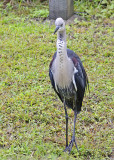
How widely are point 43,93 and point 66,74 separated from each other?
1.59 m

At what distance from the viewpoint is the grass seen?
3939 millimetres

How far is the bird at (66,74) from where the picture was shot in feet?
11.2

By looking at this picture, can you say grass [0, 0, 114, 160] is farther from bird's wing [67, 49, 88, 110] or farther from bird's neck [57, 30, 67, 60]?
bird's neck [57, 30, 67, 60]

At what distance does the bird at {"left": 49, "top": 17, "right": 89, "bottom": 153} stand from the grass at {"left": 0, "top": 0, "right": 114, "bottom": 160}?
0.35 m

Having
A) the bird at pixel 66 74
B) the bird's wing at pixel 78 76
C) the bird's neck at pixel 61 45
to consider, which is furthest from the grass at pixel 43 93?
the bird's neck at pixel 61 45

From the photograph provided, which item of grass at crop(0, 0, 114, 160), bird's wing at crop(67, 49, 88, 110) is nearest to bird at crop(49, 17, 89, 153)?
bird's wing at crop(67, 49, 88, 110)

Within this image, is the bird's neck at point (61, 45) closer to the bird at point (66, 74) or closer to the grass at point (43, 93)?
the bird at point (66, 74)

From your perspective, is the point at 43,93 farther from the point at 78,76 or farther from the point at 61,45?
the point at 61,45

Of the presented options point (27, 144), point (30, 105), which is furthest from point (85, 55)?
point (27, 144)

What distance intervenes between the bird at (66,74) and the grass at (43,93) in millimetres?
345

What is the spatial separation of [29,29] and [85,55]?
154cm

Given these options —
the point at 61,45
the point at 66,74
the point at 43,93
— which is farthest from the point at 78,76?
the point at 43,93

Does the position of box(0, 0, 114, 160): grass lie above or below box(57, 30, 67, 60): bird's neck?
below

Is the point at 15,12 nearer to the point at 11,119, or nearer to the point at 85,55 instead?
the point at 85,55
